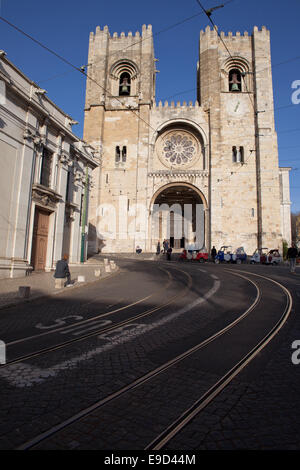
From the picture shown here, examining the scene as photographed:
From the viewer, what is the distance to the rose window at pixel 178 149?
3381 cm

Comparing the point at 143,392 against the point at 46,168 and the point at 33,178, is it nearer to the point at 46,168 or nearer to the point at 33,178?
the point at 33,178

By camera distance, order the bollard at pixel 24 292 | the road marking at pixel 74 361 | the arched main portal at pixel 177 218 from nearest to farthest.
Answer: the road marking at pixel 74 361, the bollard at pixel 24 292, the arched main portal at pixel 177 218

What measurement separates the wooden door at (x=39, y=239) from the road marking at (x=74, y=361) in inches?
421

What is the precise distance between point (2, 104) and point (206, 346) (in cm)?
1254

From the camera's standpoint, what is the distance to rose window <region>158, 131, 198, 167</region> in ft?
111

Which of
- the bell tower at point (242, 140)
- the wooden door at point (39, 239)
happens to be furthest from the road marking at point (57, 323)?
the bell tower at point (242, 140)

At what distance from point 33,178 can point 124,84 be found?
25653mm

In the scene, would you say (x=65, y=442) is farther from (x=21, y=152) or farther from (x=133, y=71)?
(x=133, y=71)

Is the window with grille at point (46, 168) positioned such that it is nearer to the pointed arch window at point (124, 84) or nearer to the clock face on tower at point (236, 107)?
the pointed arch window at point (124, 84)

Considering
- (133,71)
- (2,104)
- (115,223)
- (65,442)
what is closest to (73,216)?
(2,104)

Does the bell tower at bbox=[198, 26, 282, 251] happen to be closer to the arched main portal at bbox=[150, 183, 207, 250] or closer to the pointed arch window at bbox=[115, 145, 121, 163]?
the arched main portal at bbox=[150, 183, 207, 250]

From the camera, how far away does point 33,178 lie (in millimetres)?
14234
